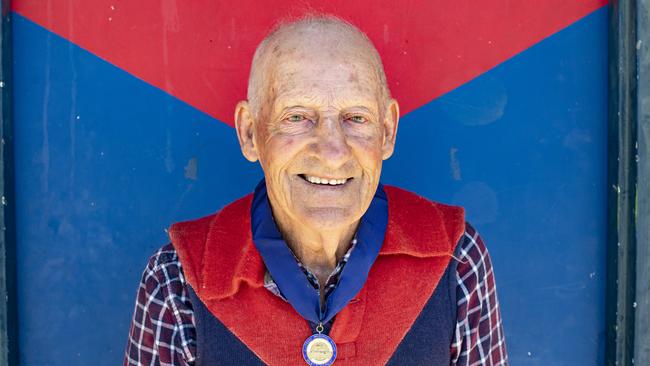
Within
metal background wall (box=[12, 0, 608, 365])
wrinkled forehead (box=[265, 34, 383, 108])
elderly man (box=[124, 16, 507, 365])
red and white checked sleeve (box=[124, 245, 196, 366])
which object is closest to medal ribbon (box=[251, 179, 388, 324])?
elderly man (box=[124, 16, 507, 365])

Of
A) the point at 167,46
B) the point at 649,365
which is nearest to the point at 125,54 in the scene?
the point at 167,46

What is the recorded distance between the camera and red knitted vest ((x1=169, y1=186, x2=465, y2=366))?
1928 millimetres

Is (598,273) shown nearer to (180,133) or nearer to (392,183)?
(392,183)

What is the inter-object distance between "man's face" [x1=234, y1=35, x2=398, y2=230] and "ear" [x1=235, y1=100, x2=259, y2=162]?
0.11m

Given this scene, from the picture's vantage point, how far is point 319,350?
191 centimetres

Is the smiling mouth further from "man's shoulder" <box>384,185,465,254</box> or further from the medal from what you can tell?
the medal

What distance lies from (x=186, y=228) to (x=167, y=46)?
72 centimetres

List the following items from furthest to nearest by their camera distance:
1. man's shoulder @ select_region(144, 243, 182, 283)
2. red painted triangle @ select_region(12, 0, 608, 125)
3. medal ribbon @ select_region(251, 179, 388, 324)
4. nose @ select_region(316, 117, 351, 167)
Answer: red painted triangle @ select_region(12, 0, 608, 125), man's shoulder @ select_region(144, 243, 182, 283), medal ribbon @ select_region(251, 179, 388, 324), nose @ select_region(316, 117, 351, 167)

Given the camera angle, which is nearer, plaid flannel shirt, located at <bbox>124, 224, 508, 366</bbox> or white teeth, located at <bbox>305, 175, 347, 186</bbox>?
white teeth, located at <bbox>305, 175, 347, 186</bbox>

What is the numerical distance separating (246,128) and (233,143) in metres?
0.53

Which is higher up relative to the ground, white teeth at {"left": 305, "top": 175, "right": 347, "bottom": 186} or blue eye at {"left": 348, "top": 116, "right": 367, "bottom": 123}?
blue eye at {"left": 348, "top": 116, "right": 367, "bottom": 123}

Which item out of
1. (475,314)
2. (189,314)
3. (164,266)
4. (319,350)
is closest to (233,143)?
(164,266)

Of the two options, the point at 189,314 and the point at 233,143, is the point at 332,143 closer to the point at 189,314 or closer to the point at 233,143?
the point at 189,314

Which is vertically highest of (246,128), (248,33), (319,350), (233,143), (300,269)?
(248,33)
